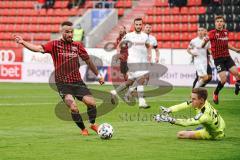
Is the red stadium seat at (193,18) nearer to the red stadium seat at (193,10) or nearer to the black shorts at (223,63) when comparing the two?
the red stadium seat at (193,10)

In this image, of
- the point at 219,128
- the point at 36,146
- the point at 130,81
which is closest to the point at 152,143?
the point at 219,128

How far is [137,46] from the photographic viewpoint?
20359mm

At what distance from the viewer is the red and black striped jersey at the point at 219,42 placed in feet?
69.3

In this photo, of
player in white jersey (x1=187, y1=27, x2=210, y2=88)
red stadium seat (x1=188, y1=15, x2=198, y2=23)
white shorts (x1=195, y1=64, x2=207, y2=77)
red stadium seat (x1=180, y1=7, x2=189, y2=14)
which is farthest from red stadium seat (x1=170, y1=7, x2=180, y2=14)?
white shorts (x1=195, y1=64, x2=207, y2=77)

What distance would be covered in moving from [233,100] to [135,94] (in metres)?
3.46

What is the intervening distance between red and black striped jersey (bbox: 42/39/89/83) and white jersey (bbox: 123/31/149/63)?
646 cm

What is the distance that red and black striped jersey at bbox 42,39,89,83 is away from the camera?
44.9ft

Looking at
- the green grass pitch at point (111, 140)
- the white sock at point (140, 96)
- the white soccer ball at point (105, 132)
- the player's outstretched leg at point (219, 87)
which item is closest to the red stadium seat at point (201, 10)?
the player's outstretched leg at point (219, 87)

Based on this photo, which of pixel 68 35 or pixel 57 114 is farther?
pixel 57 114

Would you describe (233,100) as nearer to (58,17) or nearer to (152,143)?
(152,143)

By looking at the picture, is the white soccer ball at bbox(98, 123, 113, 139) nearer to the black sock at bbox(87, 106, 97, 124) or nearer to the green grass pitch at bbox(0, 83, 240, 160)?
the green grass pitch at bbox(0, 83, 240, 160)

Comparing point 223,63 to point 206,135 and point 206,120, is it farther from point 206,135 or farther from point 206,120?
point 206,120

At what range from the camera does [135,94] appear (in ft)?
73.7

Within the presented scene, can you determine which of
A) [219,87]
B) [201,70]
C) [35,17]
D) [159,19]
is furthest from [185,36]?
[219,87]
